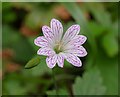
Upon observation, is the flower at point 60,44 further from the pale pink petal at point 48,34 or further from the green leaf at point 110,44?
the green leaf at point 110,44

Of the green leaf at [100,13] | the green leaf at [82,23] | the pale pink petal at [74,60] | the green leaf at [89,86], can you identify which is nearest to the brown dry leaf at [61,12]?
the green leaf at [100,13]

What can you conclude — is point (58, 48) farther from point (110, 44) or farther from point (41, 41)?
point (110, 44)

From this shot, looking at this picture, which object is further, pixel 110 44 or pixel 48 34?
pixel 110 44

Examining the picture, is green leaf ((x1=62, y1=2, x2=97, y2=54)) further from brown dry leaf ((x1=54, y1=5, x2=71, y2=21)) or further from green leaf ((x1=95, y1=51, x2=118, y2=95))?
brown dry leaf ((x1=54, y1=5, x2=71, y2=21))

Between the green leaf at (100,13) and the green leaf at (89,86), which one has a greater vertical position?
the green leaf at (100,13)

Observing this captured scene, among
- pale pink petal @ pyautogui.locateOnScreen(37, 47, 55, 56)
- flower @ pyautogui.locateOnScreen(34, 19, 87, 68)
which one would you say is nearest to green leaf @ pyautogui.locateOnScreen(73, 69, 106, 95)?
flower @ pyautogui.locateOnScreen(34, 19, 87, 68)

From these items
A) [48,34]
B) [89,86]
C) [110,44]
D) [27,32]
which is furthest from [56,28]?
[27,32]

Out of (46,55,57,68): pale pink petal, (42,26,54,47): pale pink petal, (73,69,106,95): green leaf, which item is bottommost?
(73,69,106,95): green leaf
